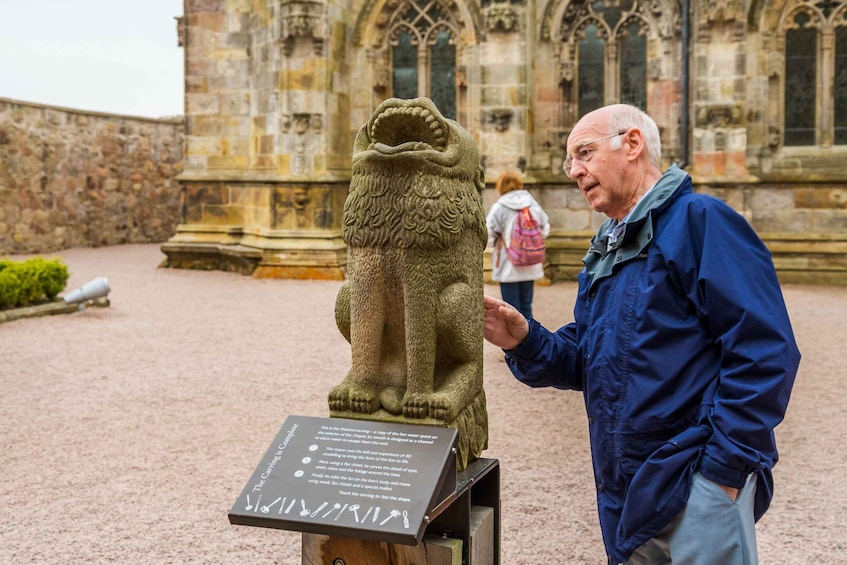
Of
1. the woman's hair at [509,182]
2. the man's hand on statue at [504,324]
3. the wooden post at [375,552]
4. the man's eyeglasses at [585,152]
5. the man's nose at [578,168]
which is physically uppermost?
the woman's hair at [509,182]

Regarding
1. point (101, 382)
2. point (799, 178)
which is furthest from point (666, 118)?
point (101, 382)

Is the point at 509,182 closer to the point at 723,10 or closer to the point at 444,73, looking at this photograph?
the point at 723,10

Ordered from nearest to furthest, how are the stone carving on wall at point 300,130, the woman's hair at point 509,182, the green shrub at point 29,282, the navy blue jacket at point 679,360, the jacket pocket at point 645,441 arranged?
1. the navy blue jacket at point 679,360
2. the jacket pocket at point 645,441
3. the woman's hair at point 509,182
4. the green shrub at point 29,282
5. the stone carving on wall at point 300,130

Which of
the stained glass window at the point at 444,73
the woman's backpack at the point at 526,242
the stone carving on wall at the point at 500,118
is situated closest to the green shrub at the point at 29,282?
the woman's backpack at the point at 526,242

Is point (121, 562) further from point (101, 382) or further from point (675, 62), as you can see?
point (675, 62)

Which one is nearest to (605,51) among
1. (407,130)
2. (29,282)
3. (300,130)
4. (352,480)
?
(300,130)

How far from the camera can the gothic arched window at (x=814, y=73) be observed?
1424 cm

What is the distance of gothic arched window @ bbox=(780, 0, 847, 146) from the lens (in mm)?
14242

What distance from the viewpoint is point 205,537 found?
4.60 meters

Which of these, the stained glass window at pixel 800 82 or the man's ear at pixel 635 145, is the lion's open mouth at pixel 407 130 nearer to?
the man's ear at pixel 635 145

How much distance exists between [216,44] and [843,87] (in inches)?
384

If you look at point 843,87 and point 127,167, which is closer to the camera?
point 843,87

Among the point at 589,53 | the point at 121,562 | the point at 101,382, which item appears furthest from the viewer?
the point at 589,53

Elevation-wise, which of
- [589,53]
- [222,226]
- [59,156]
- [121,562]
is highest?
[589,53]
